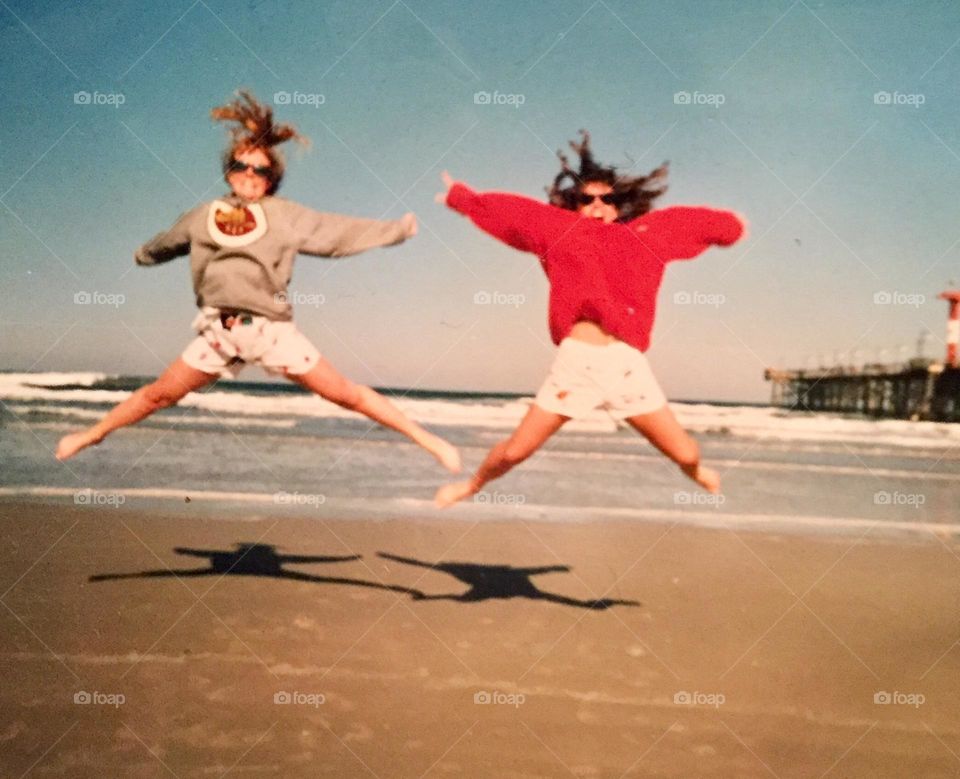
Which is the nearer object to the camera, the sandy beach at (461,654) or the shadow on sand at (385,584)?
the sandy beach at (461,654)

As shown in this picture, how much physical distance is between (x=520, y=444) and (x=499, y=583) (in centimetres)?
78

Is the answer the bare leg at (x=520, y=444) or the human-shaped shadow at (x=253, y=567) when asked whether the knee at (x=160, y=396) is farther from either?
the bare leg at (x=520, y=444)

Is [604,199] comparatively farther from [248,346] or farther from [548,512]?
[548,512]

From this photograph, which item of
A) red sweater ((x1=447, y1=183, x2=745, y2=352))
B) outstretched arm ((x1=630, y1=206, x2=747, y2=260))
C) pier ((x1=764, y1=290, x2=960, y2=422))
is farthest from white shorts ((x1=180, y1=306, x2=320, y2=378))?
pier ((x1=764, y1=290, x2=960, y2=422))

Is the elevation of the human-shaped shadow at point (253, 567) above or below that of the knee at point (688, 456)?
below

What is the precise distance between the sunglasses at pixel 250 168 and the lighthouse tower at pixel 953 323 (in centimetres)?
304

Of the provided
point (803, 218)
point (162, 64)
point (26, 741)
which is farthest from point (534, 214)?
point (26, 741)

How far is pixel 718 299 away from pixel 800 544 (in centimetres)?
158

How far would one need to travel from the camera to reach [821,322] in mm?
3721

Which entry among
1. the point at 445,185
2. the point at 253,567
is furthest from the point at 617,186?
the point at 253,567

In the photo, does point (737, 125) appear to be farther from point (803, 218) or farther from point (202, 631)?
point (202, 631)

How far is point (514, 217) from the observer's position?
11.3ft

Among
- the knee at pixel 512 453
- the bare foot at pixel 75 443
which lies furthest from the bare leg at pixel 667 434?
the bare foot at pixel 75 443

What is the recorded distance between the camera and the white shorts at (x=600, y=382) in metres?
3.37
